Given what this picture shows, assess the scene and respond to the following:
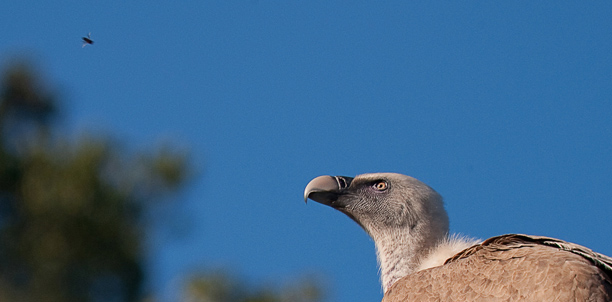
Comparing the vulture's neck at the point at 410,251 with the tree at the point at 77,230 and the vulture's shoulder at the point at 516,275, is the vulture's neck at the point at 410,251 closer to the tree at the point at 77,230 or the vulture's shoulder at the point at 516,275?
the vulture's shoulder at the point at 516,275

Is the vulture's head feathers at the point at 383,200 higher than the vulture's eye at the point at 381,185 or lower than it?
lower

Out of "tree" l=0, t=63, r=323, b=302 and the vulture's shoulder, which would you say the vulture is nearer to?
the vulture's shoulder

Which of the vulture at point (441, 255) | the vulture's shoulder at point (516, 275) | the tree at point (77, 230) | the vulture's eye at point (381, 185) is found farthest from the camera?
the tree at point (77, 230)

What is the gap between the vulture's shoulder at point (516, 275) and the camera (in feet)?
14.8

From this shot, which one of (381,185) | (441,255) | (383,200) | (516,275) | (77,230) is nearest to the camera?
(516,275)

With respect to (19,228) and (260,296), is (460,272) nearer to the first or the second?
(260,296)

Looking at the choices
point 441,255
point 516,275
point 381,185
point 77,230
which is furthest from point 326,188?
point 77,230

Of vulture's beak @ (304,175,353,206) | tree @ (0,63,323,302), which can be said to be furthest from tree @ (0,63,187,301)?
Result: vulture's beak @ (304,175,353,206)

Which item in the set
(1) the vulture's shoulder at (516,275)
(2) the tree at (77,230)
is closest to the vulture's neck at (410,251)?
(1) the vulture's shoulder at (516,275)

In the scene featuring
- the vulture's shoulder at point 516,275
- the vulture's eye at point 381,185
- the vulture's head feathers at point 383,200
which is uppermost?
the vulture's eye at point 381,185

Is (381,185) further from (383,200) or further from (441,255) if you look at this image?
(441,255)

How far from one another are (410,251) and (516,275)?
1.50 m

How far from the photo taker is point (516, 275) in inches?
191

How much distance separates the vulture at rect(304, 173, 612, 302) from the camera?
15.1 ft
